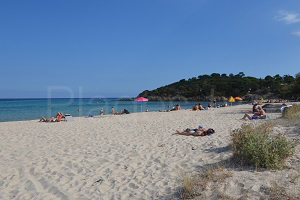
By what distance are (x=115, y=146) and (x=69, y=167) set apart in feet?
6.93

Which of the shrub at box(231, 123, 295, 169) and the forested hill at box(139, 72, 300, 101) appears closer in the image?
the shrub at box(231, 123, 295, 169)

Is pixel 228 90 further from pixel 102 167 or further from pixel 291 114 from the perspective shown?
pixel 102 167

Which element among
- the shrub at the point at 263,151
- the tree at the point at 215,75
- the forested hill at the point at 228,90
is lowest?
the shrub at the point at 263,151

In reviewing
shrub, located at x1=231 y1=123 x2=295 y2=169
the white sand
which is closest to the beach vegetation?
the white sand

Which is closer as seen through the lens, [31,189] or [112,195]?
[112,195]

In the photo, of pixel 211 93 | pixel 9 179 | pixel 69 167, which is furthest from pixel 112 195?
pixel 211 93

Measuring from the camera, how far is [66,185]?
4.15 m

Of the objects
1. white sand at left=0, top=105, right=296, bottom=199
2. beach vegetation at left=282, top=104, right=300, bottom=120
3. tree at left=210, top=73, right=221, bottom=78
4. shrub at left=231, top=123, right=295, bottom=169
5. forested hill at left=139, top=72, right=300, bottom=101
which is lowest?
white sand at left=0, top=105, right=296, bottom=199

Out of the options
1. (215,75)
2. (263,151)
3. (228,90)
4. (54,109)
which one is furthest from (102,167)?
(215,75)

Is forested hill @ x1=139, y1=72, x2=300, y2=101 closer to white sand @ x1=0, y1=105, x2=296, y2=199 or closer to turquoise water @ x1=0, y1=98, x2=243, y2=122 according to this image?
turquoise water @ x1=0, y1=98, x2=243, y2=122

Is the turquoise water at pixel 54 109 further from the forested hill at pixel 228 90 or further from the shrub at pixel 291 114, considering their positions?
the forested hill at pixel 228 90

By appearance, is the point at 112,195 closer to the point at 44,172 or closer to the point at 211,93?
the point at 44,172

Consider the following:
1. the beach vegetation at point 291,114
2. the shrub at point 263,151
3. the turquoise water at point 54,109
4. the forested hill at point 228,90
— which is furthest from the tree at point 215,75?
the shrub at point 263,151

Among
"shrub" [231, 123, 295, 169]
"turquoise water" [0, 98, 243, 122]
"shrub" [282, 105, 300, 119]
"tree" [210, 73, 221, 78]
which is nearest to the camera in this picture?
"shrub" [231, 123, 295, 169]
